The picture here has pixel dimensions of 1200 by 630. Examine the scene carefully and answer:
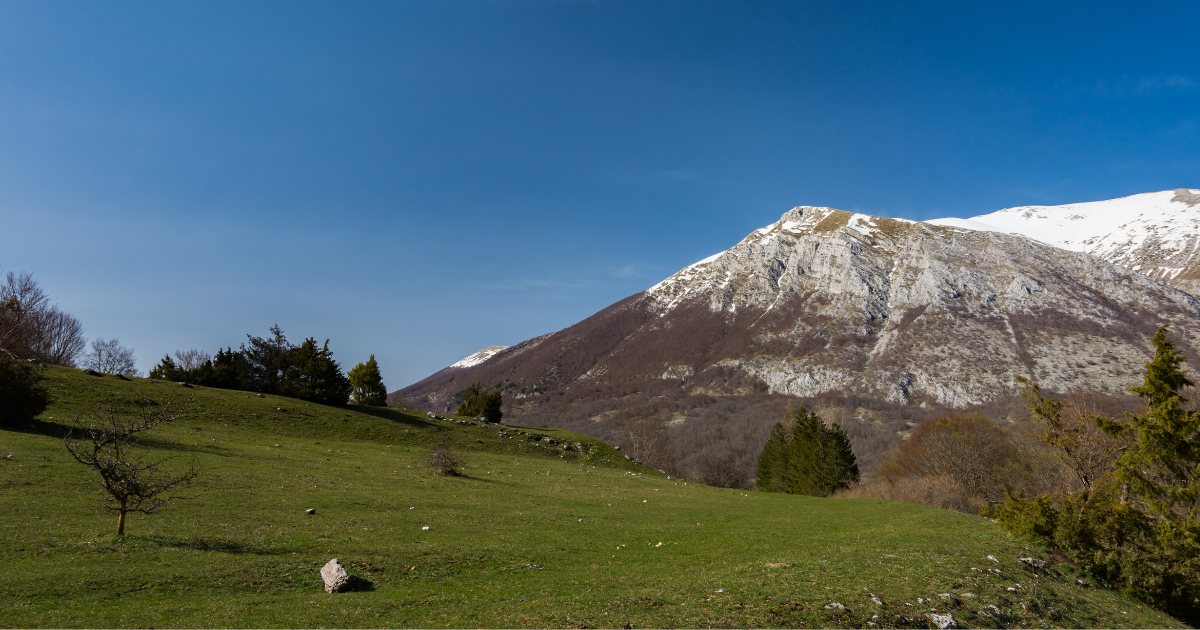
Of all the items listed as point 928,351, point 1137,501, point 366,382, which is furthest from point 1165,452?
point 928,351

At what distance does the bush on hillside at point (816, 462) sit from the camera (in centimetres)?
6619

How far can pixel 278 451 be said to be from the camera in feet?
106

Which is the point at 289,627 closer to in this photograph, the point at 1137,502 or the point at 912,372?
the point at 1137,502

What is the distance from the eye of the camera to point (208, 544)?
14.1 metres

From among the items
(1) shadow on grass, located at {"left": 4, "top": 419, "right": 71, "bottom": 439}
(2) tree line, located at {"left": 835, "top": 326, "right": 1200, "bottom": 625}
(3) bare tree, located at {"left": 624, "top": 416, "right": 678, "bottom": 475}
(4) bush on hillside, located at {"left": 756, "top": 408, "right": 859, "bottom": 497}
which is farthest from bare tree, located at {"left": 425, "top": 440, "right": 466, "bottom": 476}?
(3) bare tree, located at {"left": 624, "top": 416, "right": 678, "bottom": 475}

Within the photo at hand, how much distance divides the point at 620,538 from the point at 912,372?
161743mm

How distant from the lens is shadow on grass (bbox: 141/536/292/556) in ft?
44.9

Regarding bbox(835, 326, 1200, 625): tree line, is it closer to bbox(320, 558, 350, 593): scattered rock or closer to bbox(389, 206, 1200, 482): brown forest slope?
bbox(320, 558, 350, 593): scattered rock

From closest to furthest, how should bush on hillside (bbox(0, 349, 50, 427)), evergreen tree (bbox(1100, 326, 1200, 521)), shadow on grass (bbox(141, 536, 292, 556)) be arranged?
shadow on grass (bbox(141, 536, 292, 556)), evergreen tree (bbox(1100, 326, 1200, 521)), bush on hillside (bbox(0, 349, 50, 427))

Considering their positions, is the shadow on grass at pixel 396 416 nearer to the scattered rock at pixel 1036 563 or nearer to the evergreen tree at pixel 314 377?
the evergreen tree at pixel 314 377

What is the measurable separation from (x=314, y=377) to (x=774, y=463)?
6258 centimetres

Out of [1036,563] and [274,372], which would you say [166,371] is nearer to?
[274,372]

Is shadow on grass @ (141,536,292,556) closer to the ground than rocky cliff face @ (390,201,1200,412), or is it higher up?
closer to the ground

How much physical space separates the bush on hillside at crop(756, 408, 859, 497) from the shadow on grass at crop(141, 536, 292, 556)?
214 ft
